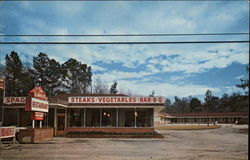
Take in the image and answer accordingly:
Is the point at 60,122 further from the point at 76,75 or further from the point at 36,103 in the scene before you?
the point at 76,75

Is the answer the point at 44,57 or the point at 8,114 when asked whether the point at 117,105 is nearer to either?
the point at 8,114

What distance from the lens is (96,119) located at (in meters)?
29.7

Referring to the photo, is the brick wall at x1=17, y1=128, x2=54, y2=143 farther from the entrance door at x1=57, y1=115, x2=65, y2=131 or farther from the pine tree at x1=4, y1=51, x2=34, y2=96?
the pine tree at x1=4, y1=51, x2=34, y2=96

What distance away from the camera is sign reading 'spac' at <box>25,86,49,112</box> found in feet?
62.0

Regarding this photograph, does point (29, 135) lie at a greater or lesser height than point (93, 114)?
lesser

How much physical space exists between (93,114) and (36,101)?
10.6 meters

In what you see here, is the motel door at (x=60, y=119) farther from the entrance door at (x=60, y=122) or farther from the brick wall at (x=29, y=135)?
the brick wall at (x=29, y=135)

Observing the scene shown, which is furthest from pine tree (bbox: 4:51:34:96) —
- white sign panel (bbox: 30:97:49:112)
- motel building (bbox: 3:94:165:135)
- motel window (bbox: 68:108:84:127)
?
white sign panel (bbox: 30:97:49:112)

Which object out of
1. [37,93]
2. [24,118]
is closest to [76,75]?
[24,118]

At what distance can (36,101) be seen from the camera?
786 inches

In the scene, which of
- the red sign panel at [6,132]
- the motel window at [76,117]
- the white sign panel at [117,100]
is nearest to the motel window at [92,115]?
the motel window at [76,117]

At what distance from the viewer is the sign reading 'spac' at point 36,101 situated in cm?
1889

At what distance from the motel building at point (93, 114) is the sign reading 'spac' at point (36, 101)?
4.76 metres

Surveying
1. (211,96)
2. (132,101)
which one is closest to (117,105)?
(132,101)
